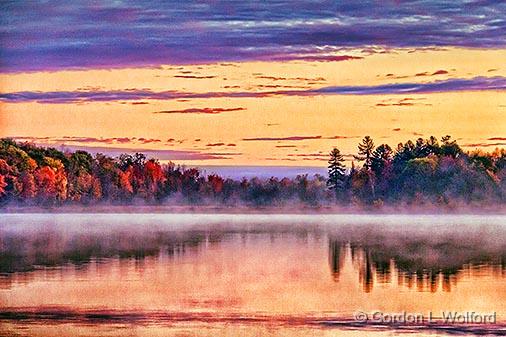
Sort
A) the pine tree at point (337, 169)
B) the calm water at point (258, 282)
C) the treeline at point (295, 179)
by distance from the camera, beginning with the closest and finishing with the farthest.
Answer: the calm water at point (258, 282) < the treeline at point (295, 179) < the pine tree at point (337, 169)

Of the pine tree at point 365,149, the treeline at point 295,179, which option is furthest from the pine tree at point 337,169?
the pine tree at point 365,149

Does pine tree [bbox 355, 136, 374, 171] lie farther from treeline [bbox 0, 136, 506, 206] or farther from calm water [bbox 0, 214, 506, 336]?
calm water [bbox 0, 214, 506, 336]

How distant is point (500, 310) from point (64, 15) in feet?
17.0

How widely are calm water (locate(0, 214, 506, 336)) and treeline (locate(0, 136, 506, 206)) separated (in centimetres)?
57

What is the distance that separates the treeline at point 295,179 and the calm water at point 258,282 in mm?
573

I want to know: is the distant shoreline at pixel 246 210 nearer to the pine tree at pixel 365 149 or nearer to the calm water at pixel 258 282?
the calm water at pixel 258 282

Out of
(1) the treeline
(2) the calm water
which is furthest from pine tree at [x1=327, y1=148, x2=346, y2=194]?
(2) the calm water

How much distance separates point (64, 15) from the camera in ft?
37.5

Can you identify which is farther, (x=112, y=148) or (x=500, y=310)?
(x=112, y=148)

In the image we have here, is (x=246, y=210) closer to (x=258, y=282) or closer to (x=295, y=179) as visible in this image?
(x=295, y=179)

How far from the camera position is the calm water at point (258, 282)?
31.0 ft

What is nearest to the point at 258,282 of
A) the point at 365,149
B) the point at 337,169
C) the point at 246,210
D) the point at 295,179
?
the point at 295,179

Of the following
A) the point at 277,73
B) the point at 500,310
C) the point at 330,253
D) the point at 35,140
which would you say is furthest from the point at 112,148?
the point at 500,310

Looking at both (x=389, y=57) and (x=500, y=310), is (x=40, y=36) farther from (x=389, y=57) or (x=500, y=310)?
(x=500, y=310)
